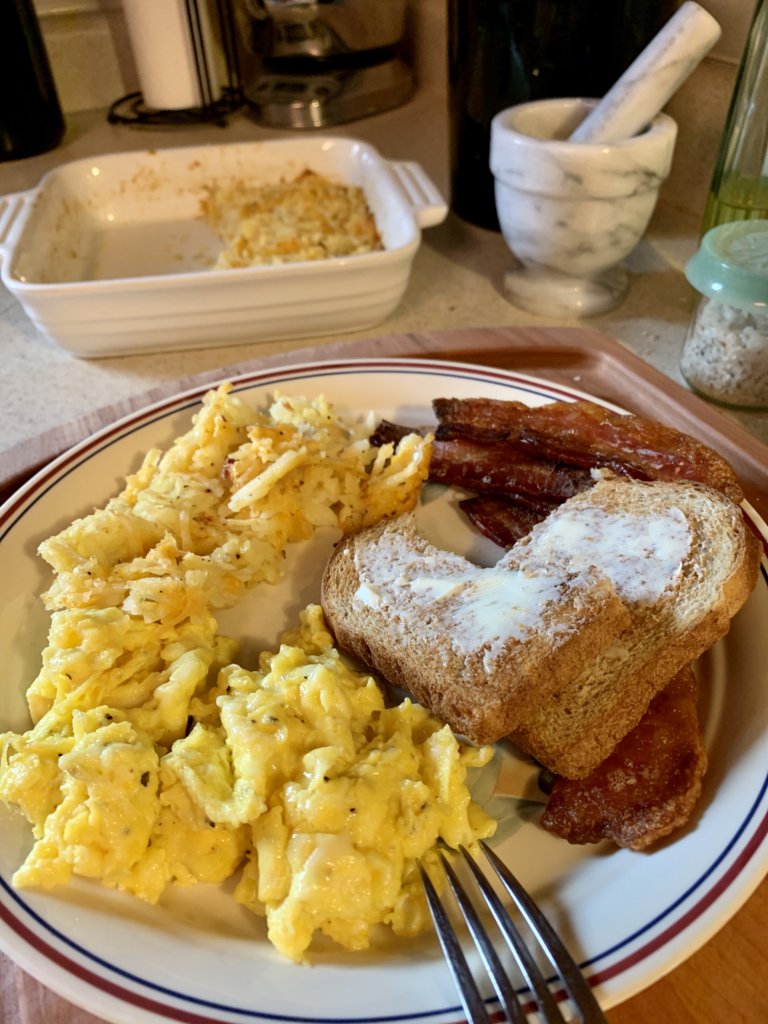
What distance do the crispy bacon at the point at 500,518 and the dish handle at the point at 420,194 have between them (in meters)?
0.91

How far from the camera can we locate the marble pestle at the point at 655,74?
1.81 metres

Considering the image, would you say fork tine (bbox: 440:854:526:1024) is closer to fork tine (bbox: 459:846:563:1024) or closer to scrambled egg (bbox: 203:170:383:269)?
fork tine (bbox: 459:846:563:1024)

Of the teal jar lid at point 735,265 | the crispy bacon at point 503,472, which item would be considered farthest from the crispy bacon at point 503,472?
the teal jar lid at point 735,265

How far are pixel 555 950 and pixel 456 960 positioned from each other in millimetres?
112

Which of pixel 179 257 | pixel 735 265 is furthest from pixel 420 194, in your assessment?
pixel 735 265

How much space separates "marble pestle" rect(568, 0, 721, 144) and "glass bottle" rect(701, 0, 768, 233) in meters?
0.10

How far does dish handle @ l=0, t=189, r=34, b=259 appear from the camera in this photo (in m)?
2.01

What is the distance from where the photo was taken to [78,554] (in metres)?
1.35

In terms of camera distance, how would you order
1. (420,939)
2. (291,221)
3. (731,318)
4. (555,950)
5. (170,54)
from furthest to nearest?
(170,54)
(291,221)
(731,318)
(420,939)
(555,950)

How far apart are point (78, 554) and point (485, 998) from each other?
0.93 metres

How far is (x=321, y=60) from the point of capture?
10.4ft

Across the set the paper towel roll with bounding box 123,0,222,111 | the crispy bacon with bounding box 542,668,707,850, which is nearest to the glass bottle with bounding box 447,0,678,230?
the paper towel roll with bounding box 123,0,222,111

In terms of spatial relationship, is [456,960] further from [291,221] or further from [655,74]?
[291,221]

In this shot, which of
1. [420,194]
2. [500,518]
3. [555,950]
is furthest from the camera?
[420,194]
